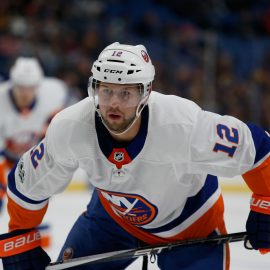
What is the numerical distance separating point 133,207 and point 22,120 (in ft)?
8.01

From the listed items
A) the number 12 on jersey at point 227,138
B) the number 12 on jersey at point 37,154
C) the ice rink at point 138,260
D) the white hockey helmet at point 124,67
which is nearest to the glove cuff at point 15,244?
the number 12 on jersey at point 37,154

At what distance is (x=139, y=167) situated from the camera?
239 cm

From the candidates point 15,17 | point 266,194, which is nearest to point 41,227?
point 266,194

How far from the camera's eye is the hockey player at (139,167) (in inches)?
91.8

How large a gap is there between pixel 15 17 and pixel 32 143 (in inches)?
97.5

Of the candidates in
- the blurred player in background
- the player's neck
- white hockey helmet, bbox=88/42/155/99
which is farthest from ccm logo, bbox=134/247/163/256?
the blurred player in background

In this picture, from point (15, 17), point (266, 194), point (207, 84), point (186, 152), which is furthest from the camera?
point (15, 17)

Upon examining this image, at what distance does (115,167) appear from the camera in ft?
7.84

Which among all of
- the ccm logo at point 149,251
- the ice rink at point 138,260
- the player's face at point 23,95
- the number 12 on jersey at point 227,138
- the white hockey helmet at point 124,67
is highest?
the white hockey helmet at point 124,67

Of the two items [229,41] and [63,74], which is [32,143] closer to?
[63,74]

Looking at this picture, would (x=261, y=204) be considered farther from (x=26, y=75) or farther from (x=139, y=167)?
(x=26, y=75)

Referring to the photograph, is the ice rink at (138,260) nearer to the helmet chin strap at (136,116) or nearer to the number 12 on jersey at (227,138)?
the number 12 on jersey at (227,138)

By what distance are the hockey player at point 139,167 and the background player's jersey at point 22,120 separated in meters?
2.15

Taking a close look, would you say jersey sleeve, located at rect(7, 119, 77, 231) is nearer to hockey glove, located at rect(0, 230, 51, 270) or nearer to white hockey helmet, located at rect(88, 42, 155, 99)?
hockey glove, located at rect(0, 230, 51, 270)
